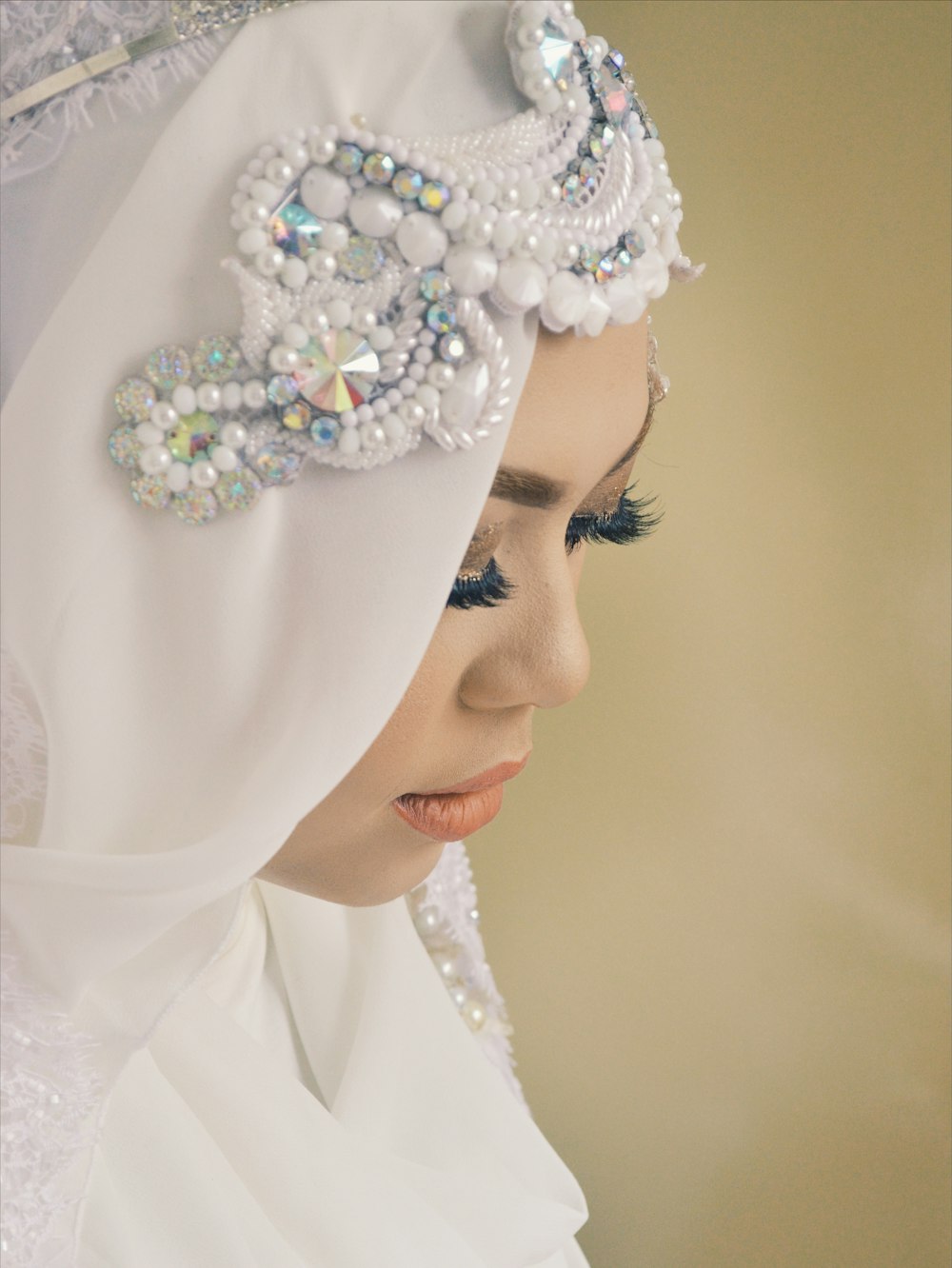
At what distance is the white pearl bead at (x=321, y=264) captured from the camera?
1.85ft

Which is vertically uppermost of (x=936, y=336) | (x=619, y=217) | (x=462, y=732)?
(x=619, y=217)

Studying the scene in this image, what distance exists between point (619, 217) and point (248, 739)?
0.35 meters

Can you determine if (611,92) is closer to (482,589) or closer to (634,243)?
(634,243)

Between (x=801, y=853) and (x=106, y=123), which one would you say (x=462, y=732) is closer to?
(x=106, y=123)

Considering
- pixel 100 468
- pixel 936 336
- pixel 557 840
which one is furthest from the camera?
pixel 557 840

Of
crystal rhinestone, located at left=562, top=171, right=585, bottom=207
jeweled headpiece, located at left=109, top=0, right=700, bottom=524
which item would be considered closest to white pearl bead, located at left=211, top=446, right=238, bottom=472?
jeweled headpiece, located at left=109, top=0, right=700, bottom=524

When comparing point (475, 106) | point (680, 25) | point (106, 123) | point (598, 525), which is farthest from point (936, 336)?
point (106, 123)

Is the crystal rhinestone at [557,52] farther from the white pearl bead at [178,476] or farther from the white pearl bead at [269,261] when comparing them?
the white pearl bead at [178,476]

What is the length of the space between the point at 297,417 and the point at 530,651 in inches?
8.1

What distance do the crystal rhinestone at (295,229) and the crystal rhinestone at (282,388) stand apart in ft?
0.19

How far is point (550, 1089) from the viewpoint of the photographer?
1.33 metres

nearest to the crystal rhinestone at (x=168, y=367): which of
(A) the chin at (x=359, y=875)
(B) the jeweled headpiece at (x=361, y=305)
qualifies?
(B) the jeweled headpiece at (x=361, y=305)

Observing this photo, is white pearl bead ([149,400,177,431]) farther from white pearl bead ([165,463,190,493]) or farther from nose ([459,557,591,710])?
nose ([459,557,591,710])

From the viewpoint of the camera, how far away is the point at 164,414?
0.57 m
